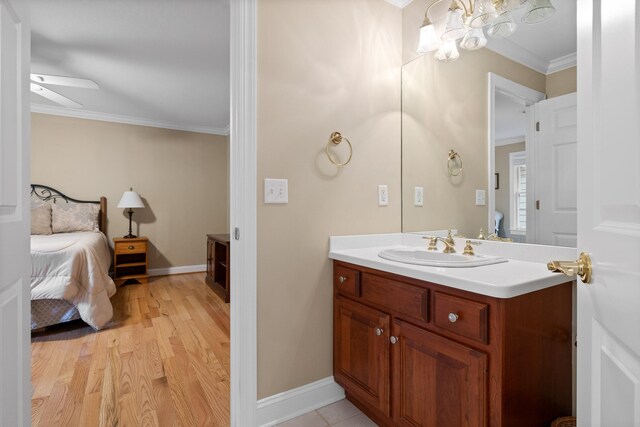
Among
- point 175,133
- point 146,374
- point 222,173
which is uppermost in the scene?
point 175,133

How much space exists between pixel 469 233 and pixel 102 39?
9.85ft

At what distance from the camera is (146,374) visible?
2.02 meters

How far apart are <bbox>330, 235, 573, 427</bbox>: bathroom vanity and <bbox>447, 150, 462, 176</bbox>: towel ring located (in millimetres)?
584

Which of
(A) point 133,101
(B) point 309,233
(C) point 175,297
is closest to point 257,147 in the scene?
(B) point 309,233

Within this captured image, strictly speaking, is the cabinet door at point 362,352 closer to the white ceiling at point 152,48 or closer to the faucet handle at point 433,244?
the faucet handle at point 433,244

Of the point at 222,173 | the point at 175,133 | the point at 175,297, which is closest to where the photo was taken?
the point at 175,297

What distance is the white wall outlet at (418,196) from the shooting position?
192 cm

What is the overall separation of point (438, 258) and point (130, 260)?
429 centimetres

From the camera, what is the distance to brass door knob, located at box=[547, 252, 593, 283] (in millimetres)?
618

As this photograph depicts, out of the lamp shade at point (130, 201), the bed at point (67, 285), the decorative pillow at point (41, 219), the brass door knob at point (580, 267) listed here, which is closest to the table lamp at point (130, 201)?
the lamp shade at point (130, 201)

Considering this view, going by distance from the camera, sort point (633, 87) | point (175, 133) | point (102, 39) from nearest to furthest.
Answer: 1. point (633, 87)
2. point (102, 39)
3. point (175, 133)

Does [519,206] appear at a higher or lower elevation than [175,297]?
higher

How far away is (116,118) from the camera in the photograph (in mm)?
4512

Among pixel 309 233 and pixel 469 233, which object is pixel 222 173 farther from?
pixel 469 233
